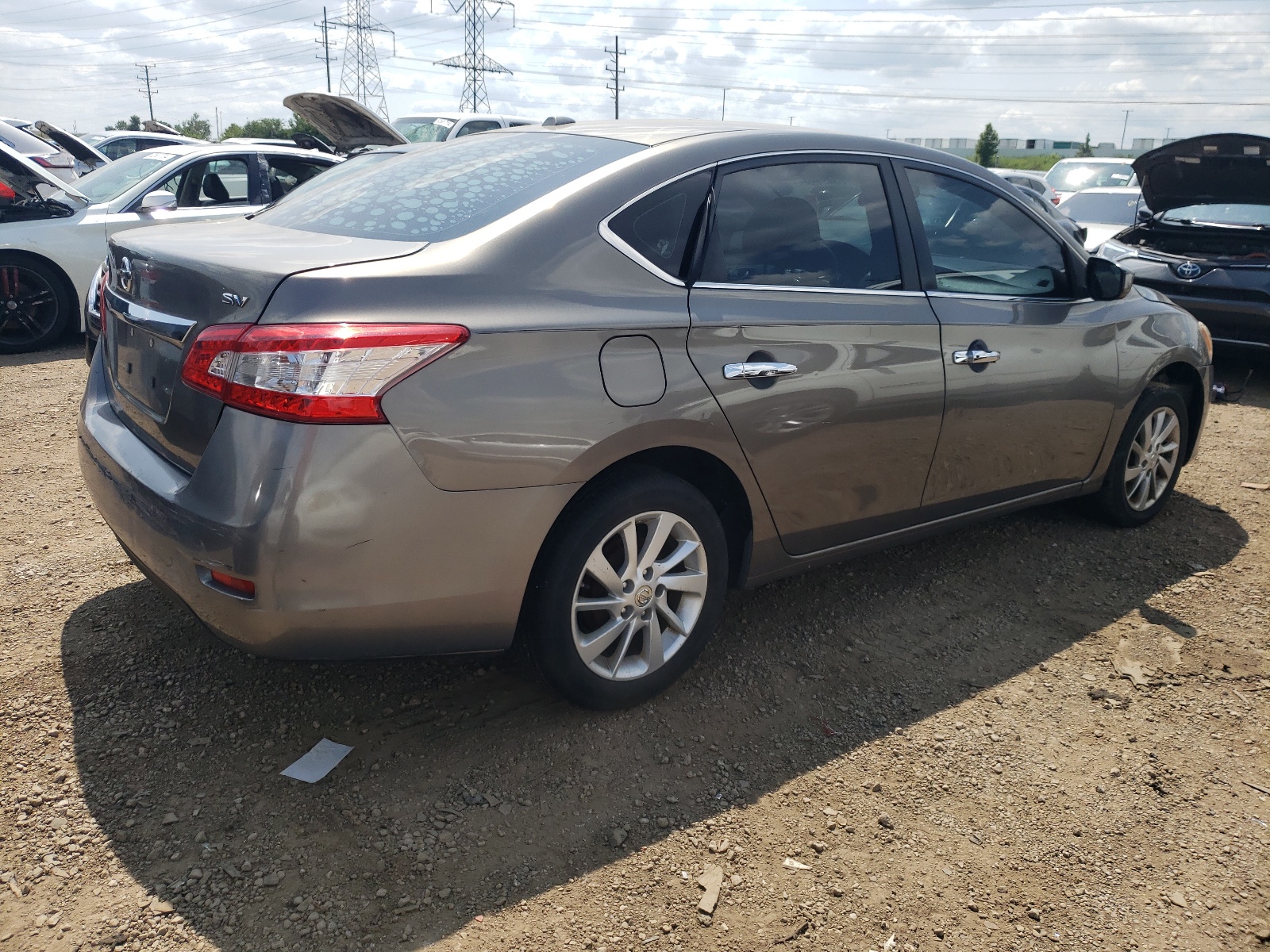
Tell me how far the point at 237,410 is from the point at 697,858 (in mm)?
1547

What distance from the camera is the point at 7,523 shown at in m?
4.11

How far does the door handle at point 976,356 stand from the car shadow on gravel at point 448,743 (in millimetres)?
975

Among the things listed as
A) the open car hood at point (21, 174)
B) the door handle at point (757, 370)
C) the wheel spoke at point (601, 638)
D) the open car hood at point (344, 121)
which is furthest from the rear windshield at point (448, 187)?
the open car hood at point (344, 121)

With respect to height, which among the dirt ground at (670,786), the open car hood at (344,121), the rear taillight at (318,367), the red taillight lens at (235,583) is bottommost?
the dirt ground at (670,786)

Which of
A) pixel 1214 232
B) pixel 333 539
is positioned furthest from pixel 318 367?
pixel 1214 232

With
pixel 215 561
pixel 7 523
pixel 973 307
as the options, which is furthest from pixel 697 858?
pixel 7 523

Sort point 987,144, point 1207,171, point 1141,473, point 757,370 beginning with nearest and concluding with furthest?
point 757,370
point 1141,473
point 1207,171
point 987,144

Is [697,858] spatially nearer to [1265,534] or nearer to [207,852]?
[207,852]

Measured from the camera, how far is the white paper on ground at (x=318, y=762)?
2.62m

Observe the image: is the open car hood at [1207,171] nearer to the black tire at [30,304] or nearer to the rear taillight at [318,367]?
the rear taillight at [318,367]

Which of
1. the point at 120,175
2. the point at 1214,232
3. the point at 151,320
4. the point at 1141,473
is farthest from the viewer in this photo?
the point at 120,175

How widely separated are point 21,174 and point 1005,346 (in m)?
7.61

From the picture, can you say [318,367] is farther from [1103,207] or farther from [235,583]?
[1103,207]

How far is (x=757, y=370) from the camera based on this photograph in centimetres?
290
